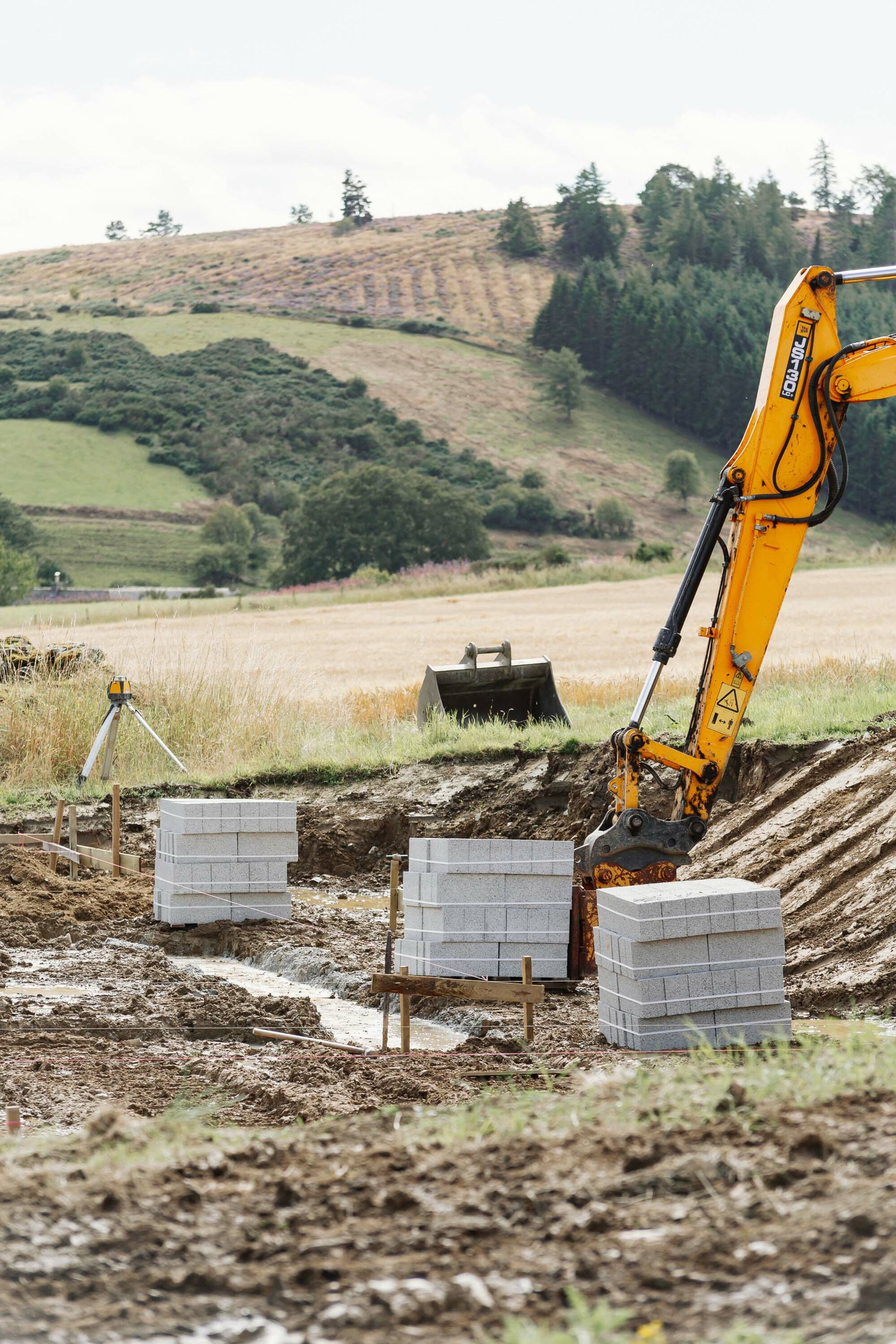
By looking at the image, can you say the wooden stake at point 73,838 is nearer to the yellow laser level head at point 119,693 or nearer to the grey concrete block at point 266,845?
the yellow laser level head at point 119,693

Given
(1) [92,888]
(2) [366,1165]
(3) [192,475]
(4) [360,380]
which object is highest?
(4) [360,380]

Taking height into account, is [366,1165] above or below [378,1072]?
above

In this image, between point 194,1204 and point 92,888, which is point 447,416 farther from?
point 194,1204

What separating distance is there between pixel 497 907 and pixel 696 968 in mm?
1732

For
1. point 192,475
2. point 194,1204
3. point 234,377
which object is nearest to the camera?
point 194,1204

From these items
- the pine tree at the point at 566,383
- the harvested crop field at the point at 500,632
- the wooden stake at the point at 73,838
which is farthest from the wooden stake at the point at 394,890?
the pine tree at the point at 566,383

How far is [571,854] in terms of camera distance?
817cm

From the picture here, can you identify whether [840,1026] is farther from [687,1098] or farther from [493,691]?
[493,691]

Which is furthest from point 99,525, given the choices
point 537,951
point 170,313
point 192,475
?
point 537,951

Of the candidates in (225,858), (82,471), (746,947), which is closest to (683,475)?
(82,471)

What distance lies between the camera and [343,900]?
12.1 meters

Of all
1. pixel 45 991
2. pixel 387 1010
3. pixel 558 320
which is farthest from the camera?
pixel 558 320

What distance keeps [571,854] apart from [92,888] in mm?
4704

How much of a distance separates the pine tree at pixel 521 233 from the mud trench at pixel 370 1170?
124976 millimetres
